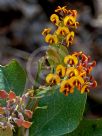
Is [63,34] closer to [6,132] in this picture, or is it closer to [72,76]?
[72,76]

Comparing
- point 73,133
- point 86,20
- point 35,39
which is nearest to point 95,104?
point 35,39

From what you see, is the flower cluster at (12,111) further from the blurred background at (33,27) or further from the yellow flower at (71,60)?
the blurred background at (33,27)

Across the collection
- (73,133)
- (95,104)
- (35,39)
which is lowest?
(73,133)

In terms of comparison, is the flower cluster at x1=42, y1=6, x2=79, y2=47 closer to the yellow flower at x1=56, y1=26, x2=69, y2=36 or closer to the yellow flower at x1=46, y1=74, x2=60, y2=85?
the yellow flower at x1=56, y1=26, x2=69, y2=36

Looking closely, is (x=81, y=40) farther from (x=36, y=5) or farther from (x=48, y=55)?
(x=48, y=55)

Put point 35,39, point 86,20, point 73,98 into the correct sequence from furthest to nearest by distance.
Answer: point 86,20 → point 35,39 → point 73,98

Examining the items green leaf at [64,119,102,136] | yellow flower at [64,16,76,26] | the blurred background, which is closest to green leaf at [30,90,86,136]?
green leaf at [64,119,102,136]
